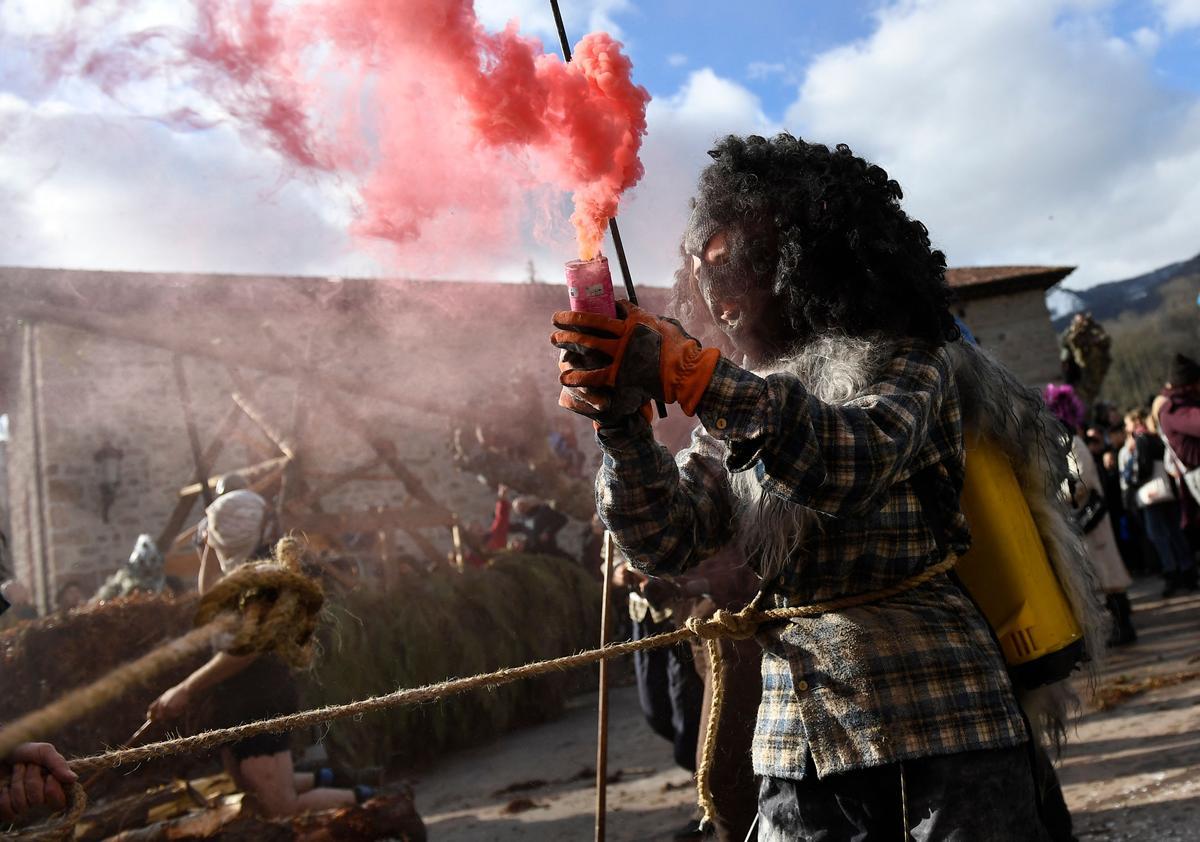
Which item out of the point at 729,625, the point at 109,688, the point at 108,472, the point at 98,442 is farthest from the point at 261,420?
the point at 729,625

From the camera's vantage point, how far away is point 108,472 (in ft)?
46.0

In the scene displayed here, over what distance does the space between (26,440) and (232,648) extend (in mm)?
13105

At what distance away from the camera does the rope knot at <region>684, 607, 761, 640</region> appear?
6.08 ft

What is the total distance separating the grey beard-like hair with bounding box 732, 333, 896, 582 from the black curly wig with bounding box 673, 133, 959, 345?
2.0 inches

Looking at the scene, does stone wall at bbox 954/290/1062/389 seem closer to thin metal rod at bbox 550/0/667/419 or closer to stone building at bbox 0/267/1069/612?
stone building at bbox 0/267/1069/612

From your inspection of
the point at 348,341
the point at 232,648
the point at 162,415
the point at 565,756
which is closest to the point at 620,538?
the point at 232,648

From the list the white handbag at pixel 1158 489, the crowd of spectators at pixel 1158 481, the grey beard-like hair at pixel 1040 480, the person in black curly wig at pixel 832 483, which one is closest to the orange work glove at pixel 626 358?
the person in black curly wig at pixel 832 483

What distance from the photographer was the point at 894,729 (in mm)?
1587

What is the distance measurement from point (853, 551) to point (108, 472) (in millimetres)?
14665

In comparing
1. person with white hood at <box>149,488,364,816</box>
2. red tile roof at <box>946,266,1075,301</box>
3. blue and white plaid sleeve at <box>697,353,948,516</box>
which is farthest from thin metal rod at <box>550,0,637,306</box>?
red tile roof at <box>946,266,1075,301</box>

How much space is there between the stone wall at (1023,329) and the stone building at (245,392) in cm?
1423

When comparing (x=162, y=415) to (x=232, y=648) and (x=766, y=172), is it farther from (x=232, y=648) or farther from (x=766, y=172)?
(x=766, y=172)

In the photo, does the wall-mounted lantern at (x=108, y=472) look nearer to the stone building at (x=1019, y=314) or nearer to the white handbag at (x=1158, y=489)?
the white handbag at (x=1158, y=489)

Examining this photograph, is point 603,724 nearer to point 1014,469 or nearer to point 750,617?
point 750,617
